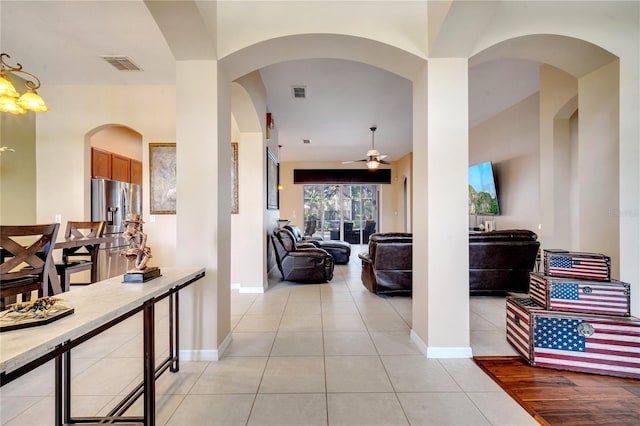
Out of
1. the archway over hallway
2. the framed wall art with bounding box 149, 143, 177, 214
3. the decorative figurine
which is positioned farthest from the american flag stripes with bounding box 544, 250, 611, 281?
the framed wall art with bounding box 149, 143, 177, 214

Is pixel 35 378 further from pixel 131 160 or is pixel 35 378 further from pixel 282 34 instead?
pixel 131 160

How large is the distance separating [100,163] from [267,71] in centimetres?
357

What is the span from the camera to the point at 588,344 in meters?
2.08

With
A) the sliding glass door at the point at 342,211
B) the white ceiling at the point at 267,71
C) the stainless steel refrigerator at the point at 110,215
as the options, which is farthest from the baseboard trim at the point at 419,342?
the sliding glass door at the point at 342,211

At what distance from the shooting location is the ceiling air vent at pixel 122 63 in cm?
354

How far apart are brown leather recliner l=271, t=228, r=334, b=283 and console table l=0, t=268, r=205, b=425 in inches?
111

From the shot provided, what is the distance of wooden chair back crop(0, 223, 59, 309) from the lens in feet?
7.19

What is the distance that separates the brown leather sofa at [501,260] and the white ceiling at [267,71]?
232cm

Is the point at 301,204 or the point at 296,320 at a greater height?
the point at 301,204

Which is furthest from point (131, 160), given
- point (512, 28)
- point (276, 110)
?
point (512, 28)

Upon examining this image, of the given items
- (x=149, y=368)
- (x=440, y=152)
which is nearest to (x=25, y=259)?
(x=149, y=368)

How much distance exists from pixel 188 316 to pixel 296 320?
122cm

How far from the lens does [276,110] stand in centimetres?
536

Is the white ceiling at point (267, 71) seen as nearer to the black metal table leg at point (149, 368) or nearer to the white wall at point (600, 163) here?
the white wall at point (600, 163)
